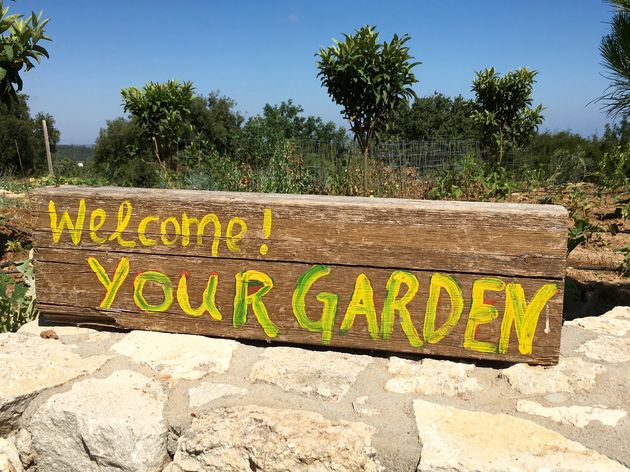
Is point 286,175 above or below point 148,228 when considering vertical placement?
above

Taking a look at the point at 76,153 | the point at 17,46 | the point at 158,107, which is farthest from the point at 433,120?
the point at 17,46

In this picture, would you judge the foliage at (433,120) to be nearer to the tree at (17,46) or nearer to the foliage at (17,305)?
the tree at (17,46)

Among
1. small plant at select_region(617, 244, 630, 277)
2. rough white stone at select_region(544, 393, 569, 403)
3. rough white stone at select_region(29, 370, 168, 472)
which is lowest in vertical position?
rough white stone at select_region(29, 370, 168, 472)

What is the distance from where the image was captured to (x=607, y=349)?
225 centimetres

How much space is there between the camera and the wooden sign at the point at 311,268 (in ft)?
6.74

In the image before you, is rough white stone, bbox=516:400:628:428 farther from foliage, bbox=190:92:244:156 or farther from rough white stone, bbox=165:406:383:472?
foliage, bbox=190:92:244:156

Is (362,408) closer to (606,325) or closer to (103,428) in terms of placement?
(103,428)

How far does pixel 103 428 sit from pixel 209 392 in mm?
377

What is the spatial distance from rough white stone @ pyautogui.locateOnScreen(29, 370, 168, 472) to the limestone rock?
192 cm

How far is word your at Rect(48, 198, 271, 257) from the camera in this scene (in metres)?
2.24

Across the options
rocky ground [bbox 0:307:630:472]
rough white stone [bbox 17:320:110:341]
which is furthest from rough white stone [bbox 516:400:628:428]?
rough white stone [bbox 17:320:110:341]

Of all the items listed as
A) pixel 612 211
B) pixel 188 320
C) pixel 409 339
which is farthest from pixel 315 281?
pixel 612 211

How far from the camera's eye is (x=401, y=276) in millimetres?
2129

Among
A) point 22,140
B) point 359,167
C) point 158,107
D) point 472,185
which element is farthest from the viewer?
point 22,140
